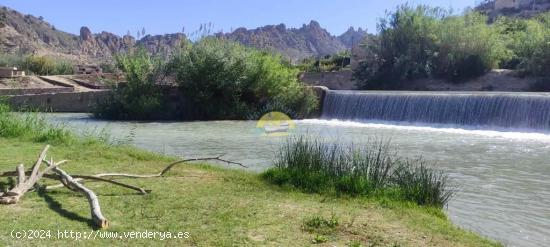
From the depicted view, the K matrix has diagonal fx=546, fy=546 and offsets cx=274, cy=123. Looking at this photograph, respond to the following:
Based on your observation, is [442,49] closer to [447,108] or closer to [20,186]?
[447,108]

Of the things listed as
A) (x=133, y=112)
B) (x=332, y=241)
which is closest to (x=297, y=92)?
(x=133, y=112)

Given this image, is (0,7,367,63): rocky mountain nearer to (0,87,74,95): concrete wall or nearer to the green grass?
(0,87,74,95): concrete wall

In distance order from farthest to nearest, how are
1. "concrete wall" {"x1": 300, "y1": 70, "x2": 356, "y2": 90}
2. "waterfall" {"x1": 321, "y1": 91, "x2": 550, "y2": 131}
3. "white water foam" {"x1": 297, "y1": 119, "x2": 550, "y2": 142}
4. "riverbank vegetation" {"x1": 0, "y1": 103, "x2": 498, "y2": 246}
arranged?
1. "concrete wall" {"x1": 300, "y1": 70, "x2": 356, "y2": 90}
2. "waterfall" {"x1": 321, "y1": 91, "x2": 550, "y2": 131}
3. "white water foam" {"x1": 297, "y1": 119, "x2": 550, "y2": 142}
4. "riverbank vegetation" {"x1": 0, "y1": 103, "x2": 498, "y2": 246}

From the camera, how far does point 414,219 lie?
483cm

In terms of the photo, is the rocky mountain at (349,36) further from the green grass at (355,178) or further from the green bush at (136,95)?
the green grass at (355,178)

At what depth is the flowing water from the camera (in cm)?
607

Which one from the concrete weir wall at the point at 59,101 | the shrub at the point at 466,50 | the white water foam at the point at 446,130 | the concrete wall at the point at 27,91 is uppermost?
the shrub at the point at 466,50

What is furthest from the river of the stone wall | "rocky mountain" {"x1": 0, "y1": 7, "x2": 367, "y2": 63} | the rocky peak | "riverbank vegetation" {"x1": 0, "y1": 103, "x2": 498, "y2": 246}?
the rocky peak

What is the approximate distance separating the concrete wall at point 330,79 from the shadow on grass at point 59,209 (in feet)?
97.9

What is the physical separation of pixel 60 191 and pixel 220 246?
7.76 ft

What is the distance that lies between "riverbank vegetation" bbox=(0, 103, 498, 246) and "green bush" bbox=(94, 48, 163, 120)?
14206 millimetres

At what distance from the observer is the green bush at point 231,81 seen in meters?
20.6

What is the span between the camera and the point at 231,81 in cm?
2066

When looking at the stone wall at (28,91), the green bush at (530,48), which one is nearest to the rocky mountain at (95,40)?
the stone wall at (28,91)
